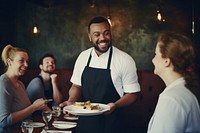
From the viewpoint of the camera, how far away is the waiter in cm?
313

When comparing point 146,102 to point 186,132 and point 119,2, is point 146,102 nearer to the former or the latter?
point 119,2

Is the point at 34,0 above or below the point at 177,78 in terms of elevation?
above

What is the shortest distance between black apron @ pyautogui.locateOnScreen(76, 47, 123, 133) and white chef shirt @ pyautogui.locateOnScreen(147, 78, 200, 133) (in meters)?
1.45

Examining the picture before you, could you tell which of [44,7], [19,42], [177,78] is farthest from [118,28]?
[177,78]

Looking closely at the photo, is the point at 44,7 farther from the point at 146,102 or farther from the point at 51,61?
the point at 146,102

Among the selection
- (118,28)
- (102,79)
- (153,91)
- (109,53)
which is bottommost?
(153,91)

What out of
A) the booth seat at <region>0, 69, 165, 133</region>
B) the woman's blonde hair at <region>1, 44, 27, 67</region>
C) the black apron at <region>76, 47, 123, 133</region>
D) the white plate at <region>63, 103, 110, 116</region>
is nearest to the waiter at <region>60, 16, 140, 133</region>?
the black apron at <region>76, 47, 123, 133</region>

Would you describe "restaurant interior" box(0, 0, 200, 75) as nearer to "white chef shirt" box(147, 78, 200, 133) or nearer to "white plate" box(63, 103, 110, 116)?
"white plate" box(63, 103, 110, 116)

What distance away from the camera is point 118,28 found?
241 inches

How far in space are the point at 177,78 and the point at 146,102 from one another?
10.0 feet

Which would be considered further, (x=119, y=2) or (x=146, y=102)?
(x=119, y=2)

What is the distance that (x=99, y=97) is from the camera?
10.8ft

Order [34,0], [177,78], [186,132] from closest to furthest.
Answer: [186,132] < [177,78] < [34,0]

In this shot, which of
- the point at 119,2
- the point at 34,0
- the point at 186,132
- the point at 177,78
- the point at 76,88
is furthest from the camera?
the point at 119,2
